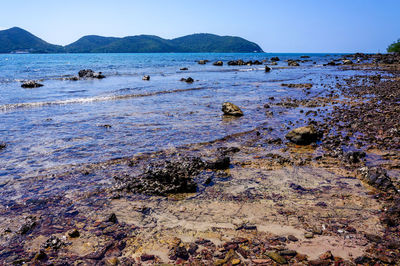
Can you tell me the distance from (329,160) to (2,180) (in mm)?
11028

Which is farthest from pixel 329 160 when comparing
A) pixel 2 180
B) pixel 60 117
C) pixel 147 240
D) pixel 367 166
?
pixel 60 117

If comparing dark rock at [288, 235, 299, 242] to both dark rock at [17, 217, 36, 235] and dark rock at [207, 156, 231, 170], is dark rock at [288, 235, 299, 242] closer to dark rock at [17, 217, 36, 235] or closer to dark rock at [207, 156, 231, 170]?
dark rock at [207, 156, 231, 170]

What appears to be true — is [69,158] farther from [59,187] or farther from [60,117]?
[60,117]

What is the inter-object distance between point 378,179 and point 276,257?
457cm

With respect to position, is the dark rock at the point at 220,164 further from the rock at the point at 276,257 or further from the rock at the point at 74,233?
the rock at the point at 74,233

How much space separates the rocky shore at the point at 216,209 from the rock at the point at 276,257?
2 centimetres

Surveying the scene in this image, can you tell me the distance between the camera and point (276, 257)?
14.4 feet

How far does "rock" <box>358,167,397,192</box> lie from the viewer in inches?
262

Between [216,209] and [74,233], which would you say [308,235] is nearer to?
[216,209]

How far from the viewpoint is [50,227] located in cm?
537

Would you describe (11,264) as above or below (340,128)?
below

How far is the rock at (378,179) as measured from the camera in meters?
6.64

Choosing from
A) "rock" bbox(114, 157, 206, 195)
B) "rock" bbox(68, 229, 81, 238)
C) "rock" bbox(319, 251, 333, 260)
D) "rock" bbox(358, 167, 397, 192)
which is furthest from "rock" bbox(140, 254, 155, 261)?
"rock" bbox(358, 167, 397, 192)

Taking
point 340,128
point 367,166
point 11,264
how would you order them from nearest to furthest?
point 11,264 → point 367,166 → point 340,128
